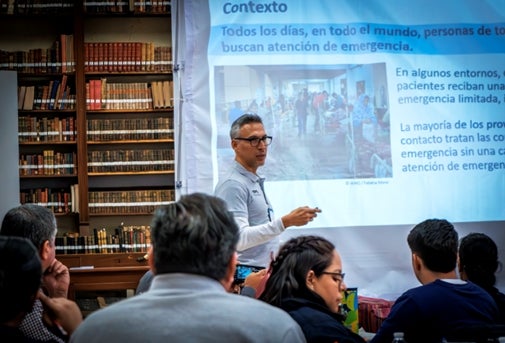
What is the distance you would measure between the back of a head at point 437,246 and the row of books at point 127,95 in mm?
4612

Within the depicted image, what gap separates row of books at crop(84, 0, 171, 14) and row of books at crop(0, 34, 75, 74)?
0.34m

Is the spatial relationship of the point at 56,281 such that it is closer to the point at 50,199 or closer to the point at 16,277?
the point at 16,277

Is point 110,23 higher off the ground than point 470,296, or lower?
higher

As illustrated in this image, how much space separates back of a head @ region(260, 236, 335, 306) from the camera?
91.4 inches

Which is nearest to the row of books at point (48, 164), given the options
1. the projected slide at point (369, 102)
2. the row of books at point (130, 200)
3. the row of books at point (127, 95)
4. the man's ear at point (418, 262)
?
the row of books at point (130, 200)

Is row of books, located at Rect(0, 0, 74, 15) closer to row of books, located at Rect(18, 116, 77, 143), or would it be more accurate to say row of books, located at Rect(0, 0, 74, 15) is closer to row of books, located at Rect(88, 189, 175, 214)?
row of books, located at Rect(18, 116, 77, 143)

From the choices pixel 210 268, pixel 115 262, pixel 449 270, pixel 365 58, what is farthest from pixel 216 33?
pixel 210 268

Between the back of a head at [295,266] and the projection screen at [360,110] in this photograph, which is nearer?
the back of a head at [295,266]

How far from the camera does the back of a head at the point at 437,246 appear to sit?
2820 millimetres

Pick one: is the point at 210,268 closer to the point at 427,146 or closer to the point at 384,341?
the point at 384,341

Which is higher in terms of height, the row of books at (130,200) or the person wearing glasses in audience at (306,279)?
the row of books at (130,200)

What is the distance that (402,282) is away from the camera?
4.75 m

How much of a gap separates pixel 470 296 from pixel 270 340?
4.44 feet

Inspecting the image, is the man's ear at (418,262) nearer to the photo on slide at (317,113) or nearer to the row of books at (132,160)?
the photo on slide at (317,113)
